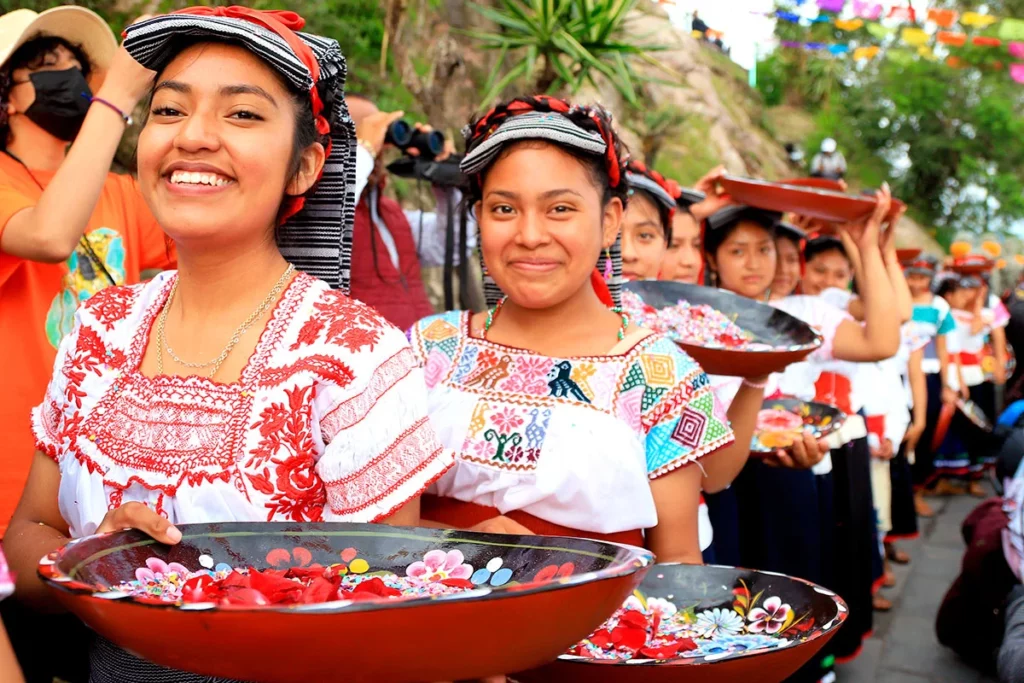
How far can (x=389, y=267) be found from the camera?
14.0 feet

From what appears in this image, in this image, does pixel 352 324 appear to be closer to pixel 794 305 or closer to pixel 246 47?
pixel 246 47

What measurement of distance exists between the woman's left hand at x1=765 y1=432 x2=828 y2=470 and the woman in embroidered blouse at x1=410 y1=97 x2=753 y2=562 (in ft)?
3.90

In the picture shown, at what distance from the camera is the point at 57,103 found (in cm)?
263

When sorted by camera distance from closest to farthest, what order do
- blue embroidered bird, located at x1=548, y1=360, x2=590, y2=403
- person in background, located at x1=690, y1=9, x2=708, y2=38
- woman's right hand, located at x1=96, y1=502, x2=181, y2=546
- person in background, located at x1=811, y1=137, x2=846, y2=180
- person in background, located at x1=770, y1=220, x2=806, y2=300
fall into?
1. woman's right hand, located at x1=96, y1=502, x2=181, y2=546
2. blue embroidered bird, located at x1=548, y1=360, x2=590, y2=403
3. person in background, located at x1=770, y1=220, x2=806, y2=300
4. person in background, located at x1=811, y1=137, x2=846, y2=180
5. person in background, located at x1=690, y1=9, x2=708, y2=38

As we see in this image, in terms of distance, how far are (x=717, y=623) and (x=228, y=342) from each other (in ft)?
3.34

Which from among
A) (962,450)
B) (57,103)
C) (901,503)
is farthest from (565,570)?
(962,450)

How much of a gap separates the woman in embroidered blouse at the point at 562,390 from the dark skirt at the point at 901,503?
4478 millimetres

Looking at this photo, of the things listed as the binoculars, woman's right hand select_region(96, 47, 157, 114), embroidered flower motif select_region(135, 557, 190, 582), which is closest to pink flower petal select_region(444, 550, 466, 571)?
embroidered flower motif select_region(135, 557, 190, 582)

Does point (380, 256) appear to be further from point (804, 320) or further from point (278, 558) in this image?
point (278, 558)

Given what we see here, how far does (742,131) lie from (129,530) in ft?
73.2

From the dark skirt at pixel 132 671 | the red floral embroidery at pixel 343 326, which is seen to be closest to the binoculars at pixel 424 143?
the red floral embroidery at pixel 343 326

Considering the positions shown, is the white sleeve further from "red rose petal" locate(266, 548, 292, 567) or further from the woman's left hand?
the woman's left hand

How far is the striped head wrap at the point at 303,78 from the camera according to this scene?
1562 millimetres

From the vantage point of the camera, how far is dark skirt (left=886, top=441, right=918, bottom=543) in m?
6.18
